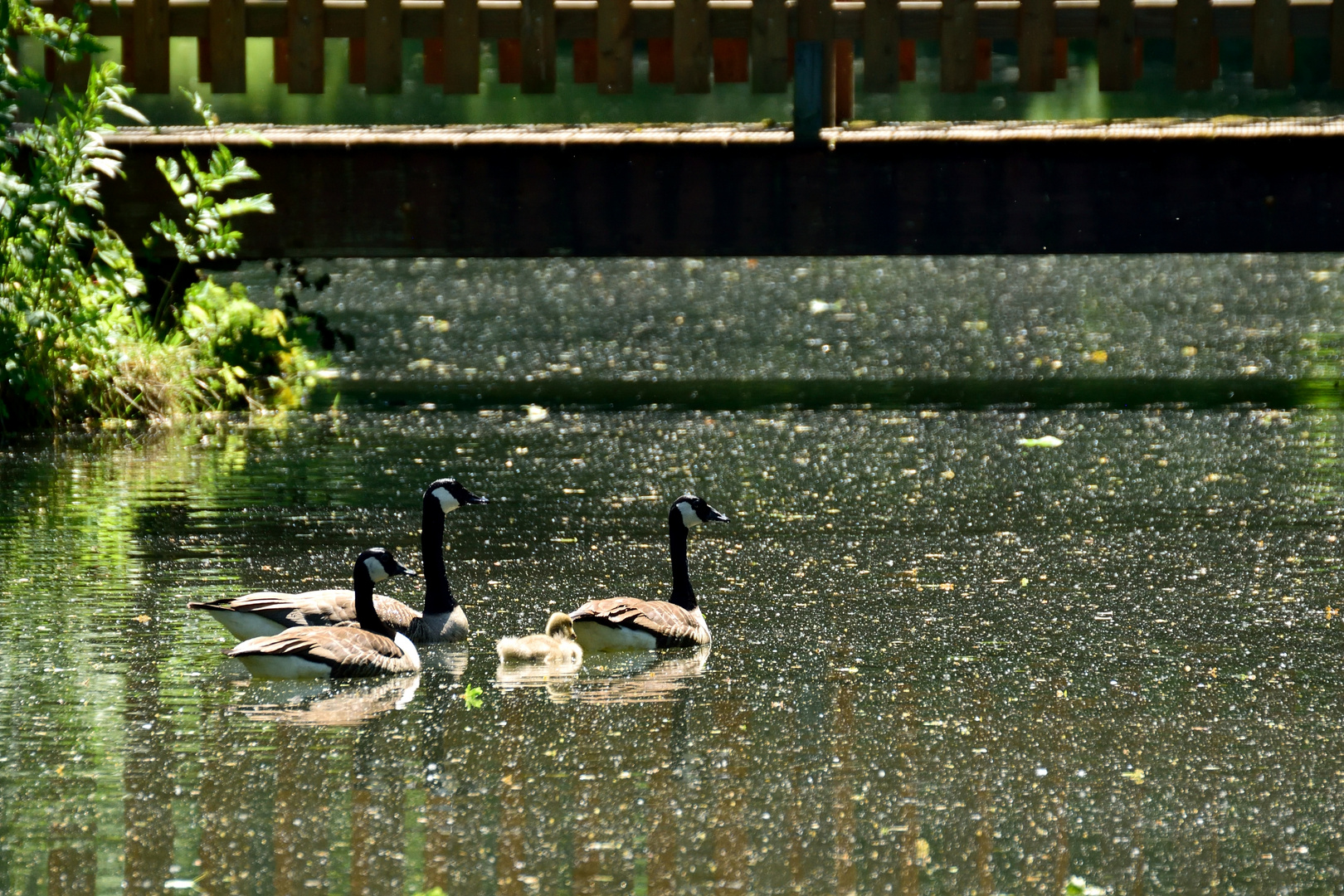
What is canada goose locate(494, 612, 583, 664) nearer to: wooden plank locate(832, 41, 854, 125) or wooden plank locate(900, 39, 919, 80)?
wooden plank locate(832, 41, 854, 125)

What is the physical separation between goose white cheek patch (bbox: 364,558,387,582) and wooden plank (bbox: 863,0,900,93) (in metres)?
6.84

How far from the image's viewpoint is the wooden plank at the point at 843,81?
14.6 metres

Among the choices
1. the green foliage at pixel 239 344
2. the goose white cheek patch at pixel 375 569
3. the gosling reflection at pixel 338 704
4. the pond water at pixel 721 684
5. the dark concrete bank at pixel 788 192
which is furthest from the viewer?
the green foliage at pixel 239 344

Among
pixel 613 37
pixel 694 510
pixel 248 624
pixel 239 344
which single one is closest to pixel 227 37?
pixel 239 344

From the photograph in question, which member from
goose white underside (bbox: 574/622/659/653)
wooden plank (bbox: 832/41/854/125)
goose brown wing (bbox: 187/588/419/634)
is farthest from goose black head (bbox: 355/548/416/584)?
wooden plank (bbox: 832/41/854/125)

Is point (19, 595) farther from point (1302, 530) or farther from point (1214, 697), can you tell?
point (1302, 530)

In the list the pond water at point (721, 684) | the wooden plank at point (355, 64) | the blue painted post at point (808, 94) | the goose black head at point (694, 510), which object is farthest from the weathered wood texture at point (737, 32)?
the goose black head at point (694, 510)

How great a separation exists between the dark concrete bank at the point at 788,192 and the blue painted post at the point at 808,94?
0.38 ft

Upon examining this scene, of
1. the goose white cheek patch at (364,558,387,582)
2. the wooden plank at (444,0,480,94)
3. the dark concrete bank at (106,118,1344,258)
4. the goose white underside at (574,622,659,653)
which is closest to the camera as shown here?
the goose white underside at (574,622,659,653)

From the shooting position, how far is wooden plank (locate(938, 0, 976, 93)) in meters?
13.2

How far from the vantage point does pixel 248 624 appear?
7.28 metres

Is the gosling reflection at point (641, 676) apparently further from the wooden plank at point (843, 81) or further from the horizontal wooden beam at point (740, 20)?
the wooden plank at point (843, 81)

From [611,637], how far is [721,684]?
0.66m

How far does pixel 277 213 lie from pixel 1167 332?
9462 mm
